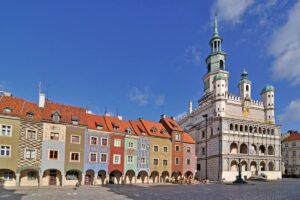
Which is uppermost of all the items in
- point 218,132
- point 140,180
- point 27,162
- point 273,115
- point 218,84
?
point 218,84

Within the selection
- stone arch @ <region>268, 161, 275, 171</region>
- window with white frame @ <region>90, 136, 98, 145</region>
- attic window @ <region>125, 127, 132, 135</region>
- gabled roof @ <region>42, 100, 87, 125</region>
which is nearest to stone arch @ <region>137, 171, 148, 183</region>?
attic window @ <region>125, 127, 132, 135</region>

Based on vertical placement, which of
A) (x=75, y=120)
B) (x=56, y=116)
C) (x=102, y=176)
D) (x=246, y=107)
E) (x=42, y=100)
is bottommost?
(x=102, y=176)

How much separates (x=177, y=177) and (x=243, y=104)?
1055 inches

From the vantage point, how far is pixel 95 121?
51.6m

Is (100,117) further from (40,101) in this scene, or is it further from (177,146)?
(177,146)

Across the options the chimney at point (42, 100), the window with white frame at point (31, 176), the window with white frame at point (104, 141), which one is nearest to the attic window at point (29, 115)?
the chimney at point (42, 100)

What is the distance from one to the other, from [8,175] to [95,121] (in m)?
16.2

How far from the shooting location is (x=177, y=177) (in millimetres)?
59875

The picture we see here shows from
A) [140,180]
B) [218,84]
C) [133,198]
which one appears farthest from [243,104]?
[133,198]

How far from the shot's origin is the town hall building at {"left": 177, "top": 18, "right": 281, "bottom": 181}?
224 feet

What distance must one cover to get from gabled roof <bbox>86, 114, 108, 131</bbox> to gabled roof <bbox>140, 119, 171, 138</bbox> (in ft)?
30.7

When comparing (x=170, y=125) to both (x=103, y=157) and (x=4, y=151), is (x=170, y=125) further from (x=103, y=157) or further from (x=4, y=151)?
(x=4, y=151)

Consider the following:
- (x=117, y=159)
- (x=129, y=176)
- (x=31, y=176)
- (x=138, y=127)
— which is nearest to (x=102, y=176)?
(x=117, y=159)

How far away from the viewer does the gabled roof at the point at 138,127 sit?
5610 cm
